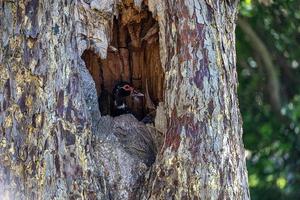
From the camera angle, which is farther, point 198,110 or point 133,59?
point 133,59

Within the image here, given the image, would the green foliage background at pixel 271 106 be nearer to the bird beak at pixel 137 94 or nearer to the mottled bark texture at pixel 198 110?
the bird beak at pixel 137 94

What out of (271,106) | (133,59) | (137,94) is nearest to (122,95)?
(137,94)

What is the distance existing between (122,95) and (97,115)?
0.52 m

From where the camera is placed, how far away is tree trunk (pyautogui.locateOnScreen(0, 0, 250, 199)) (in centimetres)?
382

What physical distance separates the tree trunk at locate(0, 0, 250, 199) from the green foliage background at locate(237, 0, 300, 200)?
10.6 ft

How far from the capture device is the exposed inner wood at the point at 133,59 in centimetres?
436

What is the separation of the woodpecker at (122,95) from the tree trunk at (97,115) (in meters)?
0.47

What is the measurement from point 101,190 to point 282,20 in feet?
12.3

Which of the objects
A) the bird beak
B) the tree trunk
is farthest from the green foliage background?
the tree trunk

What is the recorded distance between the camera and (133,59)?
4617 millimetres

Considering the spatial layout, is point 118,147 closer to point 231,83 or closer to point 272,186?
point 231,83

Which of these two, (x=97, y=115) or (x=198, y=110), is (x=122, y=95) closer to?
(x=97, y=115)

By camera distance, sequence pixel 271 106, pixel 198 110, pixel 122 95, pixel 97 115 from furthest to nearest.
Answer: pixel 271 106 → pixel 122 95 → pixel 97 115 → pixel 198 110

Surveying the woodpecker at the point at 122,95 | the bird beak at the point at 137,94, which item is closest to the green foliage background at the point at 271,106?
the woodpecker at the point at 122,95
